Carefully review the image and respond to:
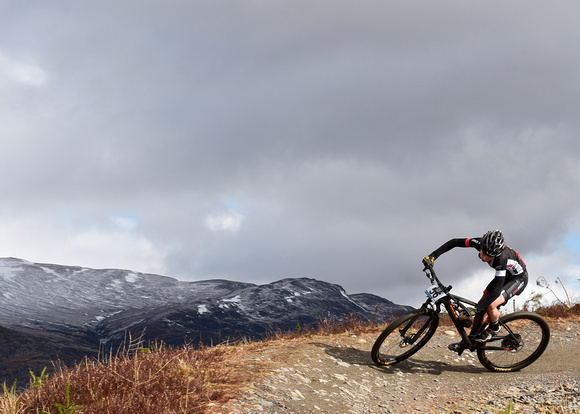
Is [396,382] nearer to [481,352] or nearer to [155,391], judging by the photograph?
[481,352]

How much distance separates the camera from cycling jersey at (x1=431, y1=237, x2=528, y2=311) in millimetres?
9906

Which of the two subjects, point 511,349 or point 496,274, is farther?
point 511,349

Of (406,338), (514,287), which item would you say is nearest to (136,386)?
(406,338)

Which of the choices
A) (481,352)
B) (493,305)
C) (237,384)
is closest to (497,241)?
(493,305)

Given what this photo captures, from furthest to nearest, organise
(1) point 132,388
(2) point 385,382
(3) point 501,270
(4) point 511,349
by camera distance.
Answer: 1. (4) point 511,349
2. (3) point 501,270
3. (2) point 385,382
4. (1) point 132,388

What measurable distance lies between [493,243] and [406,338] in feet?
9.20

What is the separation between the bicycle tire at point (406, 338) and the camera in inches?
392

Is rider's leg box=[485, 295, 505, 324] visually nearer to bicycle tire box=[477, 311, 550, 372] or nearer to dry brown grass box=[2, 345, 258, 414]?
bicycle tire box=[477, 311, 550, 372]

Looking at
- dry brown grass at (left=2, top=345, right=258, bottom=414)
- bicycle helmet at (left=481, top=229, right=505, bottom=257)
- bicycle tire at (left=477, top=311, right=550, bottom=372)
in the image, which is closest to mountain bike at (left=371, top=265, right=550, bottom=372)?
bicycle tire at (left=477, top=311, right=550, bottom=372)

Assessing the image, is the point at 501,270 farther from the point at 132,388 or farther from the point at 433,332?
the point at 132,388

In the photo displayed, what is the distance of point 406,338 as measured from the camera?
10.2 m

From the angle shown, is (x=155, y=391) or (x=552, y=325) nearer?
(x=155, y=391)

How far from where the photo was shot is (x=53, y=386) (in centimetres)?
632

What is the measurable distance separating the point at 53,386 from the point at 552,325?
49.2ft
